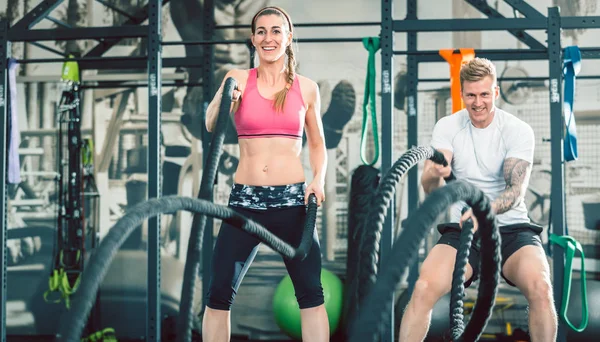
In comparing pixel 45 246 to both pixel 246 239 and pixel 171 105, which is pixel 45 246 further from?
pixel 246 239

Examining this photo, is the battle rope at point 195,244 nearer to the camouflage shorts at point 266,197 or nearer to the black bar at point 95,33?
the camouflage shorts at point 266,197

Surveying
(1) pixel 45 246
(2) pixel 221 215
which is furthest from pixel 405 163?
(1) pixel 45 246

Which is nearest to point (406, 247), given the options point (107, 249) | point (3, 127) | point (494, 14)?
point (107, 249)

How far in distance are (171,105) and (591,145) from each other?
10.7ft

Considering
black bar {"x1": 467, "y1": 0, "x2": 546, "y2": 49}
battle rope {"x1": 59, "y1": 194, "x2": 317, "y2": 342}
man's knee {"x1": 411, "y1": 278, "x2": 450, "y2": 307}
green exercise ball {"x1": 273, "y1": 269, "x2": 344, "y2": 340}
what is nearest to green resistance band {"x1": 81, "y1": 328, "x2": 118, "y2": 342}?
green exercise ball {"x1": 273, "y1": 269, "x2": 344, "y2": 340}

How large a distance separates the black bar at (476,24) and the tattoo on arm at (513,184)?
3.32 feet

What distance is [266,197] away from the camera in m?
2.27

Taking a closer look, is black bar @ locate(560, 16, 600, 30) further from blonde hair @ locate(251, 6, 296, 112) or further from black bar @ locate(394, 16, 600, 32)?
blonde hair @ locate(251, 6, 296, 112)

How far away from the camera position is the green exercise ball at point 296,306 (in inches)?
168

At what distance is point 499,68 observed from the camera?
4.84 meters

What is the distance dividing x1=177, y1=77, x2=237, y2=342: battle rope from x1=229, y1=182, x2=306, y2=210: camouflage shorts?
2.22 feet

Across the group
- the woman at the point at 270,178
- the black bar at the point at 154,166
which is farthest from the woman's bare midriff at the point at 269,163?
the black bar at the point at 154,166

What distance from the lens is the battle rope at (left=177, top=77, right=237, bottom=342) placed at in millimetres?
1233

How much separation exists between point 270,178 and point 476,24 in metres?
1.61
